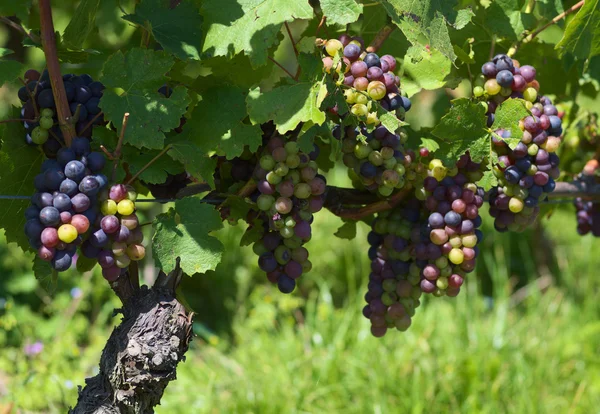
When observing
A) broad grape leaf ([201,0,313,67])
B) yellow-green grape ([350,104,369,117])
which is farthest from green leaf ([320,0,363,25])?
yellow-green grape ([350,104,369,117])

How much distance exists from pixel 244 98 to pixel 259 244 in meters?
0.30

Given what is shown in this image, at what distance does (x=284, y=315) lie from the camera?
3.80 m

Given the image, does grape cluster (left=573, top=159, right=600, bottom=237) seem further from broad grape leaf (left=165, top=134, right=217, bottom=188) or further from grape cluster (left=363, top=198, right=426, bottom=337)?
broad grape leaf (left=165, top=134, right=217, bottom=188)

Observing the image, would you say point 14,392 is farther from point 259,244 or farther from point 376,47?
point 376,47

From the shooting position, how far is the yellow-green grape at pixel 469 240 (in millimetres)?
1523

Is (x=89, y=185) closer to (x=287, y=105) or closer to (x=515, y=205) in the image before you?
(x=287, y=105)

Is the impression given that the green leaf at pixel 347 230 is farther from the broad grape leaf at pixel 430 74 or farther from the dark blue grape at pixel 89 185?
the dark blue grape at pixel 89 185

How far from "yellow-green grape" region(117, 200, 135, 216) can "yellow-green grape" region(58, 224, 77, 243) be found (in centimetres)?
9

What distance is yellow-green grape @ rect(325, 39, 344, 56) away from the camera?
131 centimetres

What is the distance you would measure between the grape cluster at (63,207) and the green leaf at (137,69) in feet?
0.52

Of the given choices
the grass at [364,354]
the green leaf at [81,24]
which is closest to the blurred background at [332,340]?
the grass at [364,354]

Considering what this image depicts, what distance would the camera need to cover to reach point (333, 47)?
131 cm

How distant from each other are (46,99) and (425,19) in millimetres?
713

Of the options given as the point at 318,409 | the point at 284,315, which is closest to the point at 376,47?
the point at 318,409
